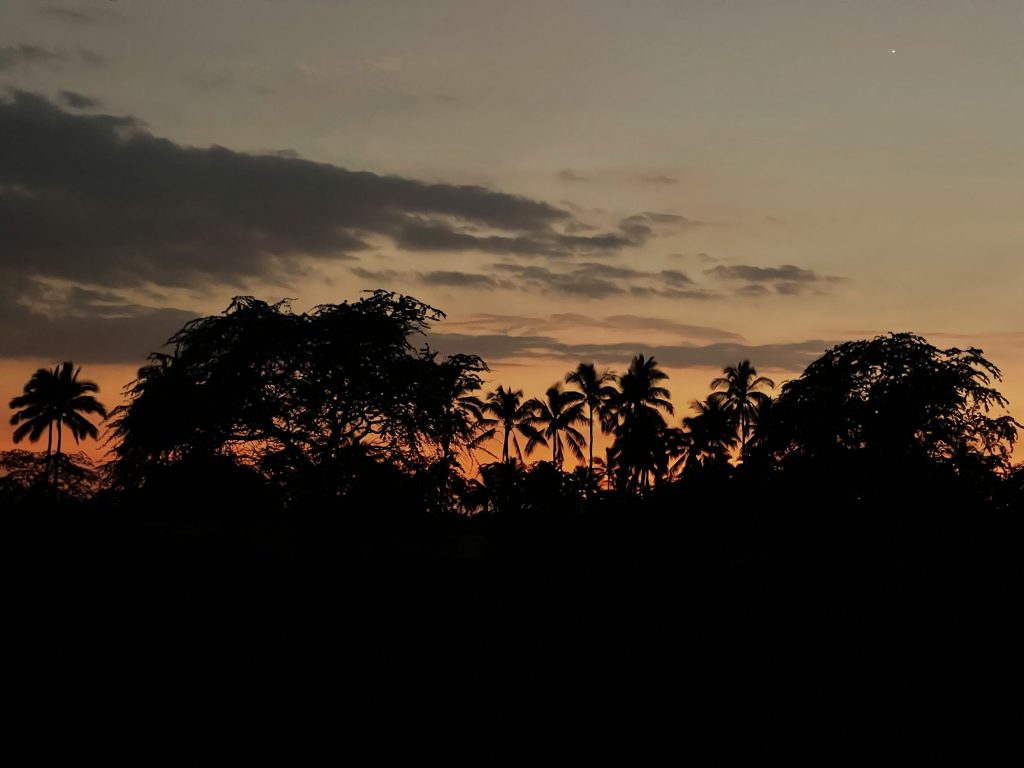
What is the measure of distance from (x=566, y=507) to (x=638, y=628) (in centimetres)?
443

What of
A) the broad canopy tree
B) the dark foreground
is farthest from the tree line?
the dark foreground

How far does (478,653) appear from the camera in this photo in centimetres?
1402

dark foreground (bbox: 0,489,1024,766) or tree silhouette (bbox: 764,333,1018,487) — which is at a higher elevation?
tree silhouette (bbox: 764,333,1018,487)

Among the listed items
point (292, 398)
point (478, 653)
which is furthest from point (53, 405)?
point (478, 653)

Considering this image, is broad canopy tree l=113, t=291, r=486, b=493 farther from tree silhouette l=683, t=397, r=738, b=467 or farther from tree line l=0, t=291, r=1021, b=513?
tree silhouette l=683, t=397, r=738, b=467

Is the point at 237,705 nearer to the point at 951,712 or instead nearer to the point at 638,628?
the point at 638,628

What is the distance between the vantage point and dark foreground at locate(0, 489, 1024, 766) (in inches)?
471

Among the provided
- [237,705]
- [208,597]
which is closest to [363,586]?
[208,597]

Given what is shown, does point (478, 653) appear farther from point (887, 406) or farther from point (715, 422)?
point (715, 422)

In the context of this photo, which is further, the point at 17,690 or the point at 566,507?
the point at 566,507

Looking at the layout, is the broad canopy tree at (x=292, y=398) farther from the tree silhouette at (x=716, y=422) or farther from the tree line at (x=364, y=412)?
the tree silhouette at (x=716, y=422)

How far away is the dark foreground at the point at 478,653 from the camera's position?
11969 millimetres

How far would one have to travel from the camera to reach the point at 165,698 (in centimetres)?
1198

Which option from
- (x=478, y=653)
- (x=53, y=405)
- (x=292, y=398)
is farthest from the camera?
(x=53, y=405)
